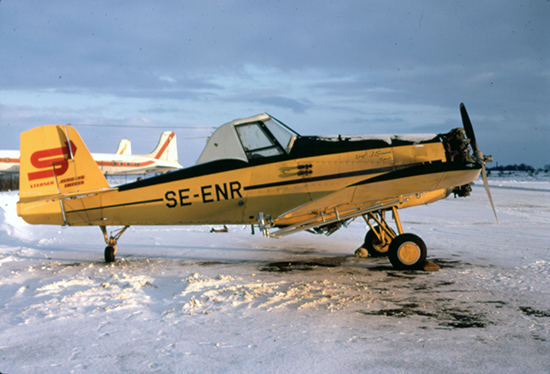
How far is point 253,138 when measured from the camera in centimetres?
786

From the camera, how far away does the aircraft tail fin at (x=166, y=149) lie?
62938 millimetres

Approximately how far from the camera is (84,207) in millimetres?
8664

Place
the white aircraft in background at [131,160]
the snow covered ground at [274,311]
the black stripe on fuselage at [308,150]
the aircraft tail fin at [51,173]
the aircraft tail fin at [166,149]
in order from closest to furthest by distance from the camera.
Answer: the snow covered ground at [274,311] → the black stripe on fuselage at [308,150] → the aircraft tail fin at [51,173] → the white aircraft in background at [131,160] → the aircraft tail fin at [166,149]

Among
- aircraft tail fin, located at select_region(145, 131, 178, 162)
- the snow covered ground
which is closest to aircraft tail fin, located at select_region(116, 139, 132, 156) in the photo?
aircraft tail fin, located at select_region(145, 131, 178, 162)

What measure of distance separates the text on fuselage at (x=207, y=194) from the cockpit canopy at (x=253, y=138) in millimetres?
554

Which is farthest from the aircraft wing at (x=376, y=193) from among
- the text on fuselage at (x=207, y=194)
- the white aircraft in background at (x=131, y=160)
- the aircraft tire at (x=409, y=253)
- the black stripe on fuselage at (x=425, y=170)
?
the white aircraft in background at (x=131, y=160)

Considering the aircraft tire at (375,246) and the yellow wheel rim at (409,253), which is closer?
the yellow wheel rim at (409,253)

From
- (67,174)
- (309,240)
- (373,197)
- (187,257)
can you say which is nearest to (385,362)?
(373,197)

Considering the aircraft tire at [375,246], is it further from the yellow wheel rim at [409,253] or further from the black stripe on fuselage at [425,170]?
the black stripe on fuselage at [425,170]

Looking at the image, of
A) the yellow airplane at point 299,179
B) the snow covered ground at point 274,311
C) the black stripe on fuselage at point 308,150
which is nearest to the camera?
the snow covered ground at point 274,311

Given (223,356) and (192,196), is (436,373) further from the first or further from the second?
(192,196)

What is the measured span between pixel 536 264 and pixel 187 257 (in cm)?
686

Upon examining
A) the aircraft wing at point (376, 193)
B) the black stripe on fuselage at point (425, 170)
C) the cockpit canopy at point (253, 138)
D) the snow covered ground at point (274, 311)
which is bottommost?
the snow covered ground at point (274, 311)

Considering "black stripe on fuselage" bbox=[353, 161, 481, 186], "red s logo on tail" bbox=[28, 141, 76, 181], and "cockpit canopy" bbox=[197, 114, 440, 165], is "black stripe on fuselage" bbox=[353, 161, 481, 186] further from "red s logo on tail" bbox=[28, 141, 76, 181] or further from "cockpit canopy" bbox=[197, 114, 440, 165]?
"red s logo on tail" bbox=[28, 141, 76, 181]
